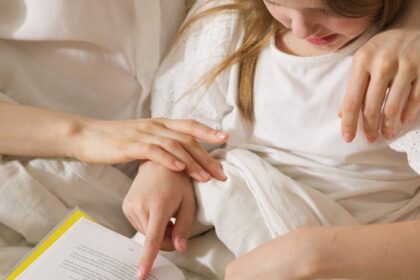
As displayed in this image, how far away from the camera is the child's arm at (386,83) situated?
741 mm

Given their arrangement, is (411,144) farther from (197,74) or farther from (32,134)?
(32,134)

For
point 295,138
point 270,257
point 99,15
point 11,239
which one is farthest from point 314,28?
point 11,239

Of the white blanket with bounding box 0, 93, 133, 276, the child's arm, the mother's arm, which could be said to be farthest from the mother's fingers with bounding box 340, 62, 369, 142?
the white blanket with bounding box 0, 93, 133, 276

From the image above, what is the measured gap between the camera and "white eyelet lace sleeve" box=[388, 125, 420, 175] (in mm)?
784

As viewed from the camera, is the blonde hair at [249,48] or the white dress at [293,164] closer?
the white dress at [293,164]

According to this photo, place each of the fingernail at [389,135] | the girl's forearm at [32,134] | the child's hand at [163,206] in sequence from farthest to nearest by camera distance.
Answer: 1. the girl's forearm at [32,134]
2. the child's hand at [163,206]
3. the fingernail at [389,135]

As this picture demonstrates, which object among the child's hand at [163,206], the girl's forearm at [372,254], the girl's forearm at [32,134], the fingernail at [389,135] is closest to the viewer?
the girl's forearm at [372,254]

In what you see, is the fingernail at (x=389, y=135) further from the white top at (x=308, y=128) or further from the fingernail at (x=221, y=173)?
the fingernail at (x=221, y=173)

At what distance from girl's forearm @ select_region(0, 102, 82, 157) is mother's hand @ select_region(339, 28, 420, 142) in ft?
1.59

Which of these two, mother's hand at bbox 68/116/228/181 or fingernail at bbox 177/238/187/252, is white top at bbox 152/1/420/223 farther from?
fingernail at bbox 177/238/187/252

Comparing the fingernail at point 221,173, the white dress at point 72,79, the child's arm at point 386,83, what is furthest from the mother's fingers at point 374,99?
the white dress at point 72,79

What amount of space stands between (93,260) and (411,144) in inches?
18.9

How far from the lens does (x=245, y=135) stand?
1019 millimetres

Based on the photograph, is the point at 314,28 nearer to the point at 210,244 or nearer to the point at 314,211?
the point at 314,211
